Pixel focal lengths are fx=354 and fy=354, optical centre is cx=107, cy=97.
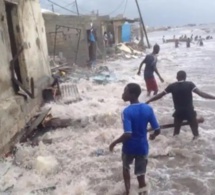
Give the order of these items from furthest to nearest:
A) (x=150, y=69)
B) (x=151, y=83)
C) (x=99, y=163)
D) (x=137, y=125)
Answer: (x=151, y=83)
(x=150, y=69)
(x=99, y=163)
(x=137, y=125)

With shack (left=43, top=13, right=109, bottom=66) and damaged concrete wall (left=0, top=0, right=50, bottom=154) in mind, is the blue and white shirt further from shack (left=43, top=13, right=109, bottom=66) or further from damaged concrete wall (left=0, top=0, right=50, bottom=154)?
shack (left=43, top=13, right=109, bottom=66)

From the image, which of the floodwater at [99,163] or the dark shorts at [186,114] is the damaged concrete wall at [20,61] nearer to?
the floodwater at [99,163]

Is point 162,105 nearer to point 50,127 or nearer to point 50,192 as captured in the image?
point 50,127

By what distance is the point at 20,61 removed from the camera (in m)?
8.39

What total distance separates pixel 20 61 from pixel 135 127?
16.2 ft

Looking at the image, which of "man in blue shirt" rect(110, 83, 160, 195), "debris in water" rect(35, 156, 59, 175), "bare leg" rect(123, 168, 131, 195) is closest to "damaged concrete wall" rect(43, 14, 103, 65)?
"debris in water" rect(35, 156, 59, 175)

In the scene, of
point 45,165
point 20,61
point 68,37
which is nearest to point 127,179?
point 45,165

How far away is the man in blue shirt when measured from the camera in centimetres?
418

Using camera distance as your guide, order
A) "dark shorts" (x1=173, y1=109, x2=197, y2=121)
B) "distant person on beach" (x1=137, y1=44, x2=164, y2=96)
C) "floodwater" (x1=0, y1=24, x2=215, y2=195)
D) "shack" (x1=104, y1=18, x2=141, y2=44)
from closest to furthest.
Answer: "floodwater" (x1=0, y1=24, x2=215, y2=195)
"dark shorts" (x1=173, y1=109, x2=197, y2=121)
"distant person on beach" (x1=137, y1=44, x2=164, y2=96)
"shack" (x1=104, y1=18, x2=141, y2=44)

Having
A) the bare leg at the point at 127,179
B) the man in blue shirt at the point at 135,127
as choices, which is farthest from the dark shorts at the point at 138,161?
the bare leg at the point at 127,179

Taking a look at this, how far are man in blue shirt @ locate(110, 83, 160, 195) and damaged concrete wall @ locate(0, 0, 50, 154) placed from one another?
2.66 m

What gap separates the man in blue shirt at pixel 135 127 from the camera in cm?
418

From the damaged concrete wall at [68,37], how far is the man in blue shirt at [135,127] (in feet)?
46.4

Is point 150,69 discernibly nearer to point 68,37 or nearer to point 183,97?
point 183,97
